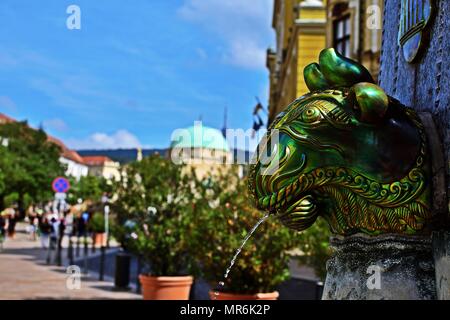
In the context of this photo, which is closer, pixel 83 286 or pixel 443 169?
pixel 443 169

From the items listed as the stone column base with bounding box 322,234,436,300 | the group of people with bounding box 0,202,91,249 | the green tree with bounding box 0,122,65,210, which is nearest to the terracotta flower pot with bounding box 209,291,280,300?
the stone column base with bounding box 322,234,436,300

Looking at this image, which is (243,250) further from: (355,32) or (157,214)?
(355,32)

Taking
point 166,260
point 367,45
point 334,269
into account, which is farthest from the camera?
point 367,45

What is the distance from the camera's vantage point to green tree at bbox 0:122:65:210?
4553 cm

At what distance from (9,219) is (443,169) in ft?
113

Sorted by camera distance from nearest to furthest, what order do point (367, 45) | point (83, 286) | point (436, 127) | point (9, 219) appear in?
point (436, 127) < point (83, 286) < point (367, 45) < point (9, 219)

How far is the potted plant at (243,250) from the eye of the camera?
7.51 m

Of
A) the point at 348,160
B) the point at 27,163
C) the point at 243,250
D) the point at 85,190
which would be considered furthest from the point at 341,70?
the point at 85,190

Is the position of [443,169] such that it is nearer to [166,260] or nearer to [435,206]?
[435,206]

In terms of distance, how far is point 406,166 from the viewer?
1489 millimetres

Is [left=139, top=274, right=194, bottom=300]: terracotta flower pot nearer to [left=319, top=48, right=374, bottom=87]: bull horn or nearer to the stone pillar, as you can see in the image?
the stone pillar

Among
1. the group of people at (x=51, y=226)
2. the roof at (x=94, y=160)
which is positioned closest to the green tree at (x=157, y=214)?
the group of people at (x=51, y=226)

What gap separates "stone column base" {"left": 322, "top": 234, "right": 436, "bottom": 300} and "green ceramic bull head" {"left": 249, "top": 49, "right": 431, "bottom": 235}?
33mm
